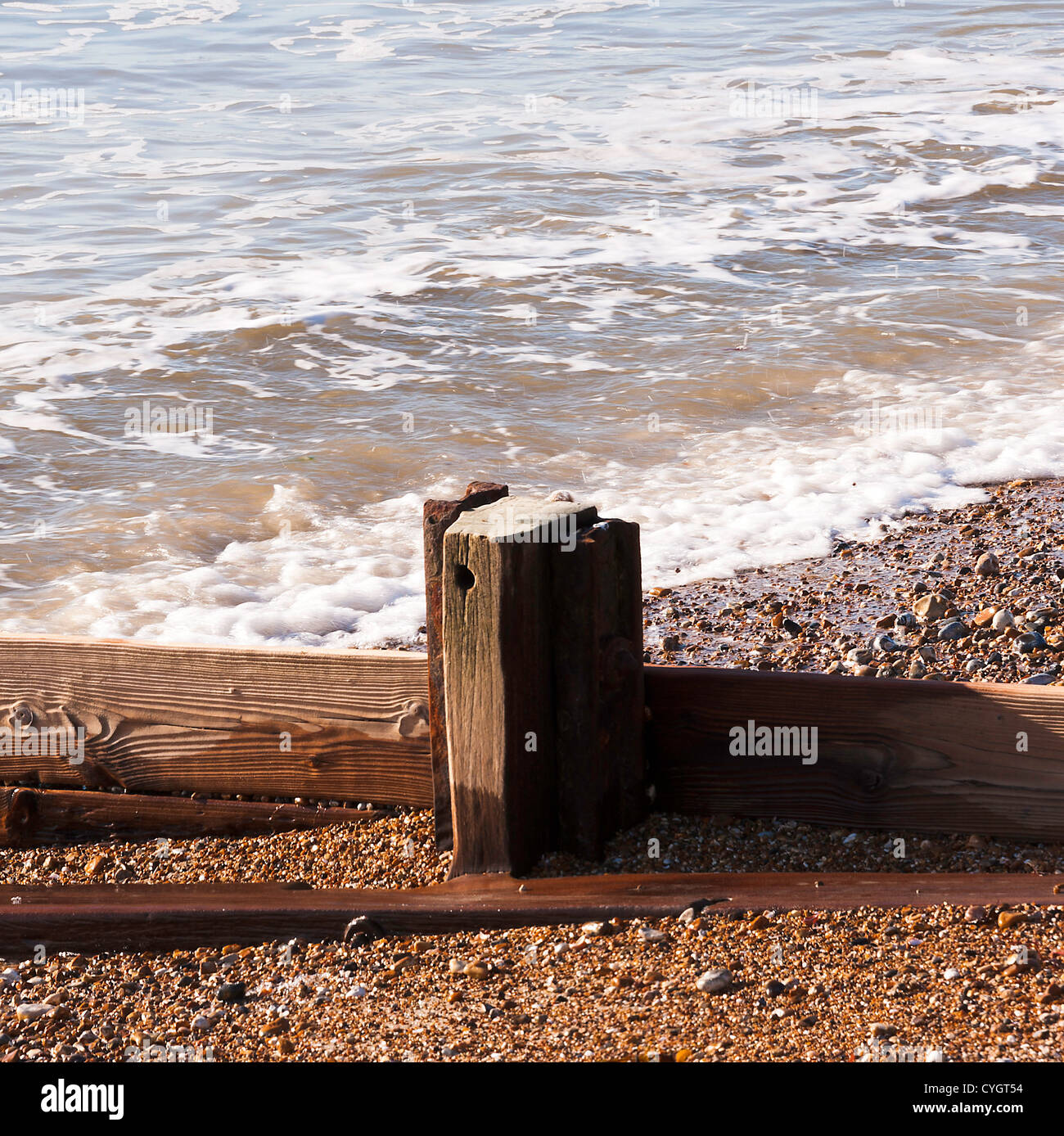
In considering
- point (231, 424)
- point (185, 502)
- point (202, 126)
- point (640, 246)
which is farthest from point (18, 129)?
point (185, 502)

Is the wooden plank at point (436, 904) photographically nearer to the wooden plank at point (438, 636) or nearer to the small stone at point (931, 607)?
the wooden plank at point (438, 636)

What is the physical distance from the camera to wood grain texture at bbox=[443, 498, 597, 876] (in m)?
2.66

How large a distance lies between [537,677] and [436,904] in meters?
0.56

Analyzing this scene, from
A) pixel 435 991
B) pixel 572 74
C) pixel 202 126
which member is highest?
pixel 572 74

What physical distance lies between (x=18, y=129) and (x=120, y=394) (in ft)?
39.5

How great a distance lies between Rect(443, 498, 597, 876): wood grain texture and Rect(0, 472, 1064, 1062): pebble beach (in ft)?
0.54

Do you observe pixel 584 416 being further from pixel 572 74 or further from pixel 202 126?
pixel 572 74

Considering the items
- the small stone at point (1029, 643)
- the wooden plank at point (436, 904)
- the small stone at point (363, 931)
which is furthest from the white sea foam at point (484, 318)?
the small stone at point (363, 931)

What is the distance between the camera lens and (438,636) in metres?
2.90

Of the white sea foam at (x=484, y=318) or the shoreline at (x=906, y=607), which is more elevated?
the white sea foam at (x=484, y=318)

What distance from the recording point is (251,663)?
317 centimetres

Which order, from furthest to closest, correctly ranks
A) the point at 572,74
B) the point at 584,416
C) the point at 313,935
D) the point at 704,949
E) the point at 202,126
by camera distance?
1. the point at 572,74
2. the point at 202,126
3. the point at 584,416
4. the point at 313,935
5. the point at 704,949

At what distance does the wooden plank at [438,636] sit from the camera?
287cm

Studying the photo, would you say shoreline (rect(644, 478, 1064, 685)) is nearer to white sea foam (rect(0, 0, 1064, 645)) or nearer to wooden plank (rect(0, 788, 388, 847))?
white sea foam (rect(0, 0, 1064, 645))
